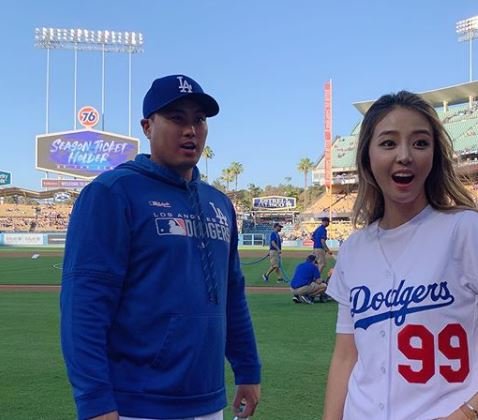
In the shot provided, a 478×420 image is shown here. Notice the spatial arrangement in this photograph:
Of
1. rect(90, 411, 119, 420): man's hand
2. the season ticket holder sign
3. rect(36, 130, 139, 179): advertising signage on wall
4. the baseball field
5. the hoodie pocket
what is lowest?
the baseball field

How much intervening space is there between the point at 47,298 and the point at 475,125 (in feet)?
199

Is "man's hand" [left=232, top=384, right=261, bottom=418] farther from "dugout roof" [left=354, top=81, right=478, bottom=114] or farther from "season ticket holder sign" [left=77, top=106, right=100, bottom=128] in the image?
"dugout roof" [left=354, top=81, right=478, bottom=114]

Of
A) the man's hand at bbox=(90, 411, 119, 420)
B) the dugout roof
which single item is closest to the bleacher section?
the dugout roof

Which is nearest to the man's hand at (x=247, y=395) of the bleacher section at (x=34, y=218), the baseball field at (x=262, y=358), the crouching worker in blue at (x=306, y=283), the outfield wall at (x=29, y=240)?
the baseball field at (x=262, y=358)

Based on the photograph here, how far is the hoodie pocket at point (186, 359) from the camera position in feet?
7.41

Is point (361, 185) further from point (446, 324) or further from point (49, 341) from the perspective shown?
point (49, 341)

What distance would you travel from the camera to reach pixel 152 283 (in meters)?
2.27

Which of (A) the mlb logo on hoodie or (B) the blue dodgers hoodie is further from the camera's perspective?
(A) the mlb logo on hoodie

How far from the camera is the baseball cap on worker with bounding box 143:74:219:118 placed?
2.46 metres

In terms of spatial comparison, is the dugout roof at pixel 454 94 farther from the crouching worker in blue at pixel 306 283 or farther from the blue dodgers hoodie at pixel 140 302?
the blue dodgers hoodie at pixel 140 302

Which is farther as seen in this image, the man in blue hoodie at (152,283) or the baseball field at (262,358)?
the baseball field at (262,358)

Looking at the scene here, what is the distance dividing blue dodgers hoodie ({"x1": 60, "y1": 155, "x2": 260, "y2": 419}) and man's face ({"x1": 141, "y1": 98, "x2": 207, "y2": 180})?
0.20ft

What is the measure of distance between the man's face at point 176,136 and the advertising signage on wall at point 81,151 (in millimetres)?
47469

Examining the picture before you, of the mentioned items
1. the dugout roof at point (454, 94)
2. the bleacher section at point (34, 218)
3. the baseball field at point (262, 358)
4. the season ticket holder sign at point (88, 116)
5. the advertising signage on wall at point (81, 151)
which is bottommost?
the baseball field at point (262, 358)
